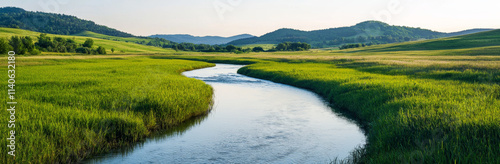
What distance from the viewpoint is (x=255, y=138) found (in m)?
11.2

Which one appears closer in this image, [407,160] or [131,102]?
[407,160]

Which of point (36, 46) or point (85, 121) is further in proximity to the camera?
Answer: point (36, 46)

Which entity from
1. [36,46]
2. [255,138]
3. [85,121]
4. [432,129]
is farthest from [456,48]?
[36,46]

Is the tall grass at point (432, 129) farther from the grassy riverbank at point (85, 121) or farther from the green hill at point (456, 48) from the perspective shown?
the green hill at point (456, 48)

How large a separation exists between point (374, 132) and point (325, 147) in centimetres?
178

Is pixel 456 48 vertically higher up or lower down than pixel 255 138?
higher up

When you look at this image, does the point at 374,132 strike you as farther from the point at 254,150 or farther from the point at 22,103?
the point at 22,103

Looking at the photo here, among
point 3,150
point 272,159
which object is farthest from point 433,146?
point 3,150

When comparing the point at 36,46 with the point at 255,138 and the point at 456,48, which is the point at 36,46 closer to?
the point at 255,138

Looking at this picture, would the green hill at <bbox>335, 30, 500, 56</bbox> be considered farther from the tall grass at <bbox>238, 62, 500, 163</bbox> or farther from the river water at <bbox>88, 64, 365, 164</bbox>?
the river water at <bbox>88, 64, 365, 164</bbox>

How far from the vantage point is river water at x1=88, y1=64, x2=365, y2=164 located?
912cm

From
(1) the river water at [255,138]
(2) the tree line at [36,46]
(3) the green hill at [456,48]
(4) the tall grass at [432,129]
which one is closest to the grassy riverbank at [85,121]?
(1) the river water at [255,138]

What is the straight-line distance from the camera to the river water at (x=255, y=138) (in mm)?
9125

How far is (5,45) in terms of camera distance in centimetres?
6519
